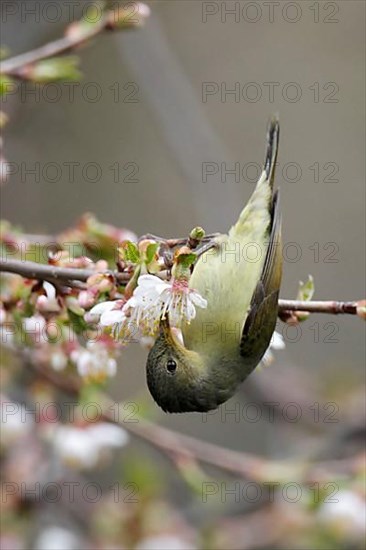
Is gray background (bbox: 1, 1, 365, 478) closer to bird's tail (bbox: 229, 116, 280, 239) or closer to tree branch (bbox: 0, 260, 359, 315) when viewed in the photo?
bird's tail (bbox: 229, 116, 280, 239)

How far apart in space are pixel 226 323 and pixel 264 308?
194mm

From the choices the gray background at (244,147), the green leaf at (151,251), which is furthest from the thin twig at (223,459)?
the gray background at (244,147)

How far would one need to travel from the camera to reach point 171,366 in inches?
84.2

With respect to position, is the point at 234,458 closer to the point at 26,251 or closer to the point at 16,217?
the point at 26,251

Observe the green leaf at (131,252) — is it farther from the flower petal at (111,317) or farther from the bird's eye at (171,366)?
the bird's eye at (171,366)

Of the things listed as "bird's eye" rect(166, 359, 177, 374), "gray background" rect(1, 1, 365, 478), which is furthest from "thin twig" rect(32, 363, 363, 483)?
"gray background" rect(1, 1, 365, 478)

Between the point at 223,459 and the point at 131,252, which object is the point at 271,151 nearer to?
the point at 131,252

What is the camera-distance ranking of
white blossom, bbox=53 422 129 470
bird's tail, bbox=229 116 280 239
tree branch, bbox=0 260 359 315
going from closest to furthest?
tree branch, bbox=0 260 359 315 → bird's tail, bbox=229 116 280 239 → white blossom, bbox=53 422 129 470

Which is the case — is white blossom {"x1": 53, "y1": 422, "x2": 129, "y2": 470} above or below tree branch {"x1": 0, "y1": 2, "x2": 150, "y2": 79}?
below

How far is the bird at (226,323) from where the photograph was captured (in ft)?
7.08

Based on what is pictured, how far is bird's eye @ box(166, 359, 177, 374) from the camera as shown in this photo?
2.12m


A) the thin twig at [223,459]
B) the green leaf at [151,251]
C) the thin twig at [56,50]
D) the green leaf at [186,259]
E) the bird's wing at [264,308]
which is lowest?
the thin twig at [223,459]

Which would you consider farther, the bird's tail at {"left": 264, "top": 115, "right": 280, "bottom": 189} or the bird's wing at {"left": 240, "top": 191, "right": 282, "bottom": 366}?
the bird's tail at {"left": 264, "top": 115, "right": 280, "bottom": 189}

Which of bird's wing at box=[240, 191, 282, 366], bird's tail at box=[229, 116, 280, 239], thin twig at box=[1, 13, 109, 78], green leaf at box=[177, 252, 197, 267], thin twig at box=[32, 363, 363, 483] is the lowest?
thin twig at box=[32, 363, 363, 483]
